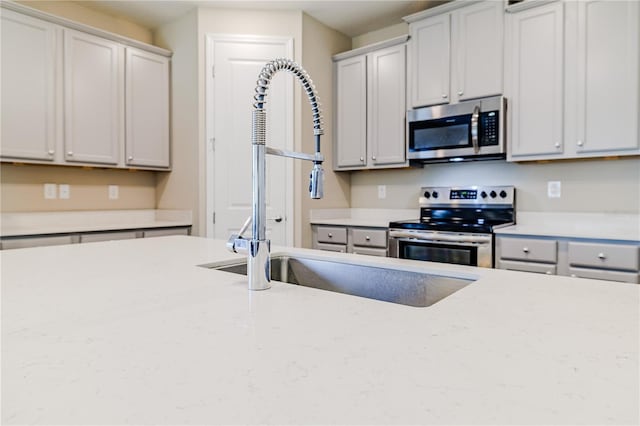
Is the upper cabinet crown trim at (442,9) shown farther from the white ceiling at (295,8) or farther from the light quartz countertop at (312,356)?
the light quartz countertop at (312,356)

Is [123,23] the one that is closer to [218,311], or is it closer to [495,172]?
[495,172]

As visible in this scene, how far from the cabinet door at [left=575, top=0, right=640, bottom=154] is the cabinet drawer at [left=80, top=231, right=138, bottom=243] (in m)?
3.33

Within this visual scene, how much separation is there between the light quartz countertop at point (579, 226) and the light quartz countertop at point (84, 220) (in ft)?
8.98

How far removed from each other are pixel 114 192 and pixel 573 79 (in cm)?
380

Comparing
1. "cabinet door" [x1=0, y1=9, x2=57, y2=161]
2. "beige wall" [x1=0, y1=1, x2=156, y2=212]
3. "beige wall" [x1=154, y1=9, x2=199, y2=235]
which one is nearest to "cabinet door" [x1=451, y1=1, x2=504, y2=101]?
"beige wall" [x1=154, y1=9, x2=199, y2=235]

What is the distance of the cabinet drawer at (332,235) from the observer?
3.36m

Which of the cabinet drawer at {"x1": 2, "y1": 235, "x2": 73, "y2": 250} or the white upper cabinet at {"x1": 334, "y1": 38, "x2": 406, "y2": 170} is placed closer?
the cabinet drawer at {"x1": 2, "y1": 235, "x2": 73, "y2": 250}

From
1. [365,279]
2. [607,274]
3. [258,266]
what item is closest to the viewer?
[258,266]

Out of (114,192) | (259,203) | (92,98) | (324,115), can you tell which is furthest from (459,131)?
(114,192)

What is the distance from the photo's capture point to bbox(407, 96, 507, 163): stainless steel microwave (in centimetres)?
282

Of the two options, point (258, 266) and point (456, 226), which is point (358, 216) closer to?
point (456, 226)

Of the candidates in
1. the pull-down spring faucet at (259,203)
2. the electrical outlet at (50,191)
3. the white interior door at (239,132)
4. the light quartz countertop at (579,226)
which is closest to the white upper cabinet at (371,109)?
the white interior door at (239,132)

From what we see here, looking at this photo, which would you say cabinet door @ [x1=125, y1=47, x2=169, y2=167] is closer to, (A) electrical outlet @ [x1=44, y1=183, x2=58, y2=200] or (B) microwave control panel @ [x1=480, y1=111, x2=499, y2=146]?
(A) electrical outlet @ [x1=44, y1=183, x2=58, y2=200]

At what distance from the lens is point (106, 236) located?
118 inches
